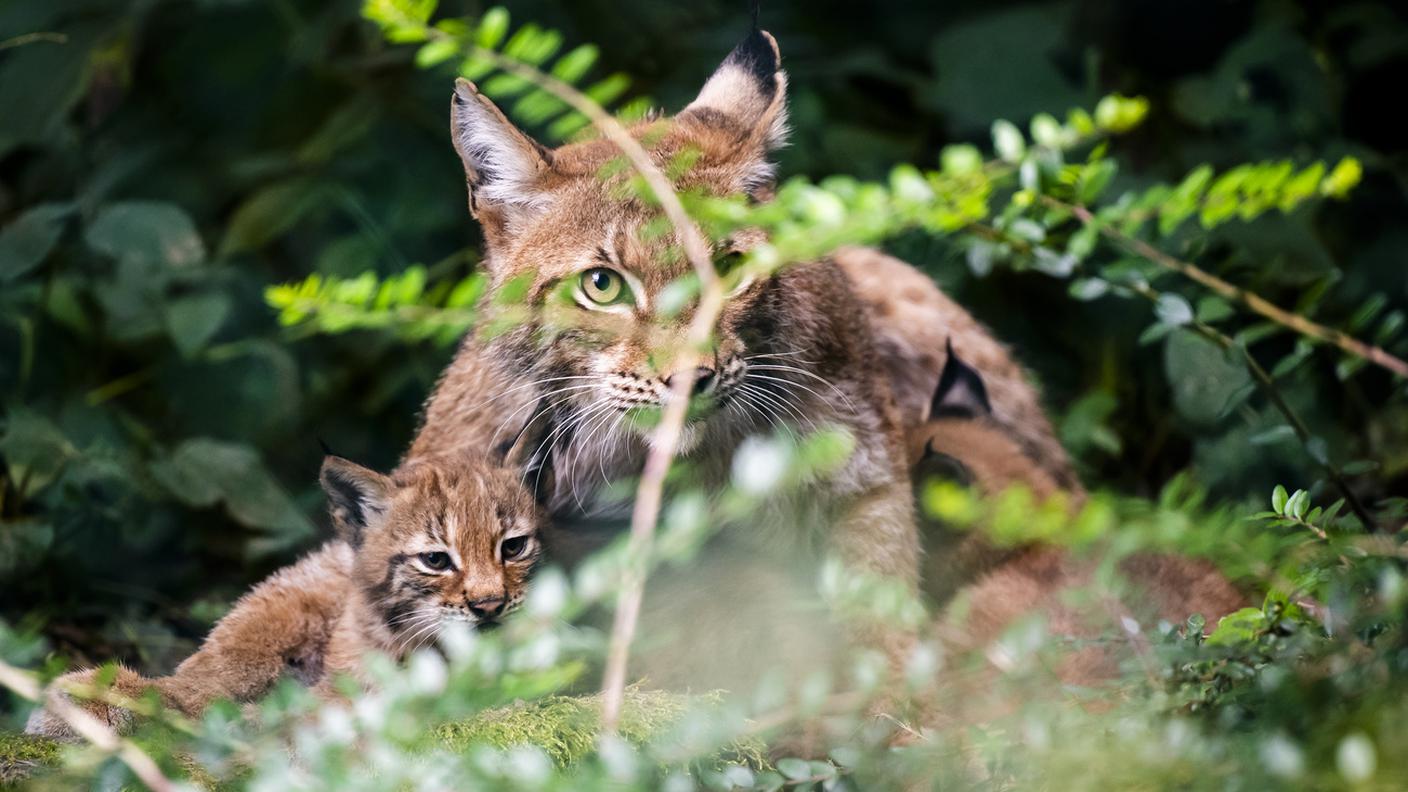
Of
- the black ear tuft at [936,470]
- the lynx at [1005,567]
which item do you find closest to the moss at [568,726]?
the lynx at [1005,567]

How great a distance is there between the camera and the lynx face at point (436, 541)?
3.64 m

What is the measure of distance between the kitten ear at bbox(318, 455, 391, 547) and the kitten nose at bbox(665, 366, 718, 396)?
1.05m

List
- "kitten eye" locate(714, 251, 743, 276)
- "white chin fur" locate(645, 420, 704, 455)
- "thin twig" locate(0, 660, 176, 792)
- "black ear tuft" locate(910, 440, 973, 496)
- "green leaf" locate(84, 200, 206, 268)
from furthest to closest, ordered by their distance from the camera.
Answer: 1. "green leaf" locate(84, 200, 206, 268)
2. "black ear tuft" locate(910, 440, 973, 496)
3. "white chin fur" locate(645, 420, 704, 455)
4. "kitten eye" locate(714, 251, 743, 276)
5. "thin twig" locate(0, 660, 176, 792)

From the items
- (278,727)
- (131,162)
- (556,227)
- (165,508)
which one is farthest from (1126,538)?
(131,162)

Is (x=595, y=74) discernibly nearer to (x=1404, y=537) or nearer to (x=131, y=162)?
(x=131, y=162)

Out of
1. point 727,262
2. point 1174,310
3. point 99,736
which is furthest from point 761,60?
point 99,736

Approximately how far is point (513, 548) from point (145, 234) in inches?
87.1

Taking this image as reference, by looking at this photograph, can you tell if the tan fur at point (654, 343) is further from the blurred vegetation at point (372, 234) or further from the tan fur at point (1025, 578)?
the blurred vegetation at point (372, 234)

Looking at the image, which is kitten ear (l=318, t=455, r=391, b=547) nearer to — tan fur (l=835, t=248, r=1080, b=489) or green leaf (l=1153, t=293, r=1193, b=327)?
tan fur (l=835, t=248, r=1080, b=489)

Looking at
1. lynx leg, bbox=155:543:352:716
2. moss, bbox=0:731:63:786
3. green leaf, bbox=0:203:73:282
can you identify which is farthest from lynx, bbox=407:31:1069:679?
green leaf, bbox=0:203:73:282

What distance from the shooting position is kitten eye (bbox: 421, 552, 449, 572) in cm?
373

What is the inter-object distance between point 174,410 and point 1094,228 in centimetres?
390

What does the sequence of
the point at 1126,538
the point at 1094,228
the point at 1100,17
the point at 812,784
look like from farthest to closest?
the point at 1100,17, the point at 1094,228, the point at 812,784, the point at 1126,538

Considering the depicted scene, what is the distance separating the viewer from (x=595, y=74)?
611 cm
